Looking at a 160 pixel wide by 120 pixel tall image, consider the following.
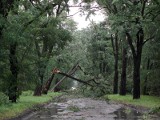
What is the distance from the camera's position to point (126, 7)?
31344mm

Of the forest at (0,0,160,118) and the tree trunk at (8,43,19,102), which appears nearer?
the forest at (0,0,160,118)

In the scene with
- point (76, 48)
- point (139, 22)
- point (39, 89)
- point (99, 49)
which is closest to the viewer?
point (139, 22)

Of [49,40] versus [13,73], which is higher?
[49,40]

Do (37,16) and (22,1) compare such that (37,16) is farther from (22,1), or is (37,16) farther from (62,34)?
(62,34)

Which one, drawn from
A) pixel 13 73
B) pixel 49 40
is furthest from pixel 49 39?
pixel 13 73

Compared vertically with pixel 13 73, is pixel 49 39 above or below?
above

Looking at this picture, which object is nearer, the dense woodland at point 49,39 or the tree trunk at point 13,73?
the dense woodland at point 49,39

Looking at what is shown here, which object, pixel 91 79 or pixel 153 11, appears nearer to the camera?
pixel 153 11

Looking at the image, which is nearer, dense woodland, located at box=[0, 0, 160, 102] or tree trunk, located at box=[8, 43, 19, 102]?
dense woodland, located at box=[0, 0, 160, 102]

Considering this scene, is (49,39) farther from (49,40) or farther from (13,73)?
(13,73)

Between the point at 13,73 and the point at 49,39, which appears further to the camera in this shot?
the point at 49,39

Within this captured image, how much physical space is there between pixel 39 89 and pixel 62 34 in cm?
1120

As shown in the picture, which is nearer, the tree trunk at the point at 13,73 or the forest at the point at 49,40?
the forest at the point at 49,40

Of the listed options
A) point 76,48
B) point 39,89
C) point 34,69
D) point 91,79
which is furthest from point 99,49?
point 34,69
